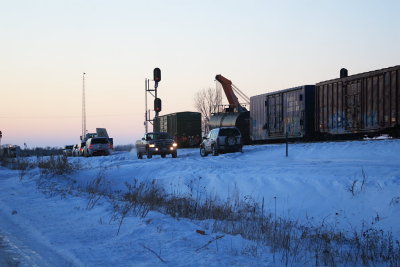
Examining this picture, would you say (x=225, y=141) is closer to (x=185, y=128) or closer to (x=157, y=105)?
(x=157, y=105)

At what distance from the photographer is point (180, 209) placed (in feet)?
28.2

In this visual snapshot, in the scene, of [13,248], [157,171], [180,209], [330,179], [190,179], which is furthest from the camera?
[157,171]

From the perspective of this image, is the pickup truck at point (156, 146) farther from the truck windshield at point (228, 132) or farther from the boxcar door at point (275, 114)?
the boxcar door at point (275, 114)

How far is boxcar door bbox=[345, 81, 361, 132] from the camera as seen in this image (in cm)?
2089

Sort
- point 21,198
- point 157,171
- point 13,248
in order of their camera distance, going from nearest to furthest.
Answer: point 13,248 → point 21,198 → point 157,171

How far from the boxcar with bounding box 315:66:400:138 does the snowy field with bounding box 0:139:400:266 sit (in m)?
1.50

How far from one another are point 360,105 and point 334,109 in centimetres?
203

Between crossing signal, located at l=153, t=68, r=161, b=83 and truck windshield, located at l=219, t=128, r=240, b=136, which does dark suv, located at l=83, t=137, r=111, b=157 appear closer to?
crossing signal, located at l=153, t=68, r=161, b=83

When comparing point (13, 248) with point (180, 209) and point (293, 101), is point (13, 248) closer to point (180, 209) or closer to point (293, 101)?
point (180, 209)

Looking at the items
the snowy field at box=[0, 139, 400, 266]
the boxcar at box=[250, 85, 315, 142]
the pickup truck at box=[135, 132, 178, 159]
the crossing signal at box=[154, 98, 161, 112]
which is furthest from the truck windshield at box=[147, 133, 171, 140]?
the snowy field at box=[0, 139, 400, 266]

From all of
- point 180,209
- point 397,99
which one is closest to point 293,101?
point 397,99

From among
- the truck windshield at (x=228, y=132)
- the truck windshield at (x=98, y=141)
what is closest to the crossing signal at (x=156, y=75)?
the truck windshield at (x=98, y=141)

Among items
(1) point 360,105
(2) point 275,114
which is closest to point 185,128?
(2) point 275,114

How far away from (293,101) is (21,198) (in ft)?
64.2
